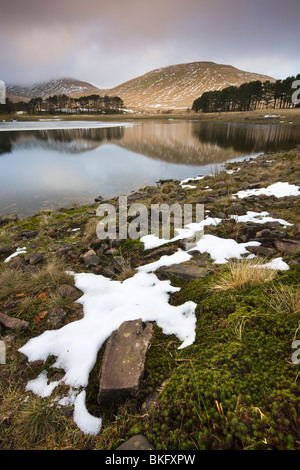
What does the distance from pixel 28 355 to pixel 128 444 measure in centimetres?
161

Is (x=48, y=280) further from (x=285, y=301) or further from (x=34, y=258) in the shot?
(x=285, y=301)

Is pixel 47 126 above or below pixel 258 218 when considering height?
above

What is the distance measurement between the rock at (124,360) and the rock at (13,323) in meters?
1.33

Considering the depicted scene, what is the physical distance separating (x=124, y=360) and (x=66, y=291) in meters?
1.76

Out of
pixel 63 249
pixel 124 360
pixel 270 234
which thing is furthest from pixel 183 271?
pixel 63 249

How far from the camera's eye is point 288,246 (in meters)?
3.69

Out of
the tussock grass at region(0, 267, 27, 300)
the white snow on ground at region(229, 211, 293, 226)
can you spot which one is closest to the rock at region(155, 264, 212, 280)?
the white snow on ground at region(229, 211, 293, 226)

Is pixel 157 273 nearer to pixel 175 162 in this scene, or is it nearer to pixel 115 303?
pixel 115 303

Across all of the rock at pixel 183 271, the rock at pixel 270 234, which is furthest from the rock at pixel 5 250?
the rock at pixel 270 234

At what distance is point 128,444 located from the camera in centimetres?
149

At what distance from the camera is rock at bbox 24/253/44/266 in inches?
185

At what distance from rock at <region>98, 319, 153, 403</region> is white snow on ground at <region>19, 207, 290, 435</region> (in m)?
0.18

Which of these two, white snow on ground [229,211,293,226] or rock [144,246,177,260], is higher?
white snow on ground [229,211,293,226]

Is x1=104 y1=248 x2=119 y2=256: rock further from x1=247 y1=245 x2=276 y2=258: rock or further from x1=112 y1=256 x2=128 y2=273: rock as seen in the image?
x1=247 y1=245 x2=276 y2=258: rock
